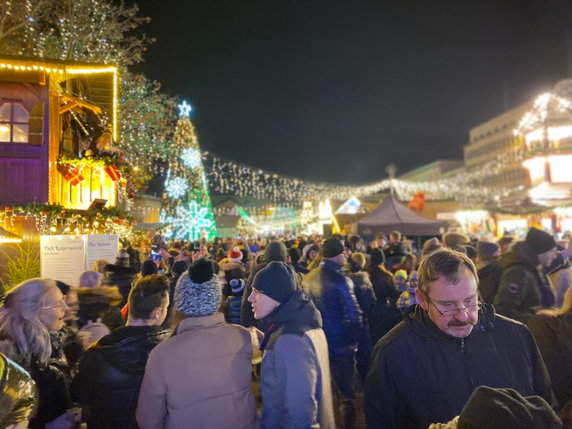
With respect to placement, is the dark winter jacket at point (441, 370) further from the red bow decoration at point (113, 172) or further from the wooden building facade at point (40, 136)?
the red bow decoration at point (113, 172)

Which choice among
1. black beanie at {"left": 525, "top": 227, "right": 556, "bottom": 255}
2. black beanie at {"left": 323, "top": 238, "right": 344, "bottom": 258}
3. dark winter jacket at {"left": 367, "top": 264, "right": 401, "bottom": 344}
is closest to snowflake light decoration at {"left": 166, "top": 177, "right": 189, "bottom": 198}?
dark winter jacket at {"left": 367, "top": 264, "right": 401, "bottom": 344}

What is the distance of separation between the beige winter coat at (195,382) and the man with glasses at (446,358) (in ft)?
2.66

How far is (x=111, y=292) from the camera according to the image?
4348 mm

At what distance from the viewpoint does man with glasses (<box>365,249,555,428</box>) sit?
87.5 inches

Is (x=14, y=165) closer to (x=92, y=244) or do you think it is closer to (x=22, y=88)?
(x=22, y=88)

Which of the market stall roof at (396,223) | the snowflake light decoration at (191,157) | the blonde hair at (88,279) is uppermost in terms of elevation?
the snowflake light decoration at (191,157)

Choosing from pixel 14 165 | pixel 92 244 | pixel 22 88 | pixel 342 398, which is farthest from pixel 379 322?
pixel 22 88

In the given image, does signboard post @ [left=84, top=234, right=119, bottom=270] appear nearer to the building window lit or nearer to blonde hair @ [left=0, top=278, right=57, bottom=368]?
the building window lit

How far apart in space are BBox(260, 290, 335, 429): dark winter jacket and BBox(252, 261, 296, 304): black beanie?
0.11 m

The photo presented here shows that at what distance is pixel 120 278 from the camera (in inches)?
223

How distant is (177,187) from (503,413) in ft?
96.5

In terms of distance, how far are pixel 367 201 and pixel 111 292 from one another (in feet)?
122

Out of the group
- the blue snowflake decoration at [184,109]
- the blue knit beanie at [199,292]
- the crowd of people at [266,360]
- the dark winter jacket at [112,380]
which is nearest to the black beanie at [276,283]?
the crowd of people at [266,360]

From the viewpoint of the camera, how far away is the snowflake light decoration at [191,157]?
2811 cm
